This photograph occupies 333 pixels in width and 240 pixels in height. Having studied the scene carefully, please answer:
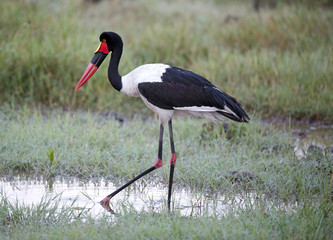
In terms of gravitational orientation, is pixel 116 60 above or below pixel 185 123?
above

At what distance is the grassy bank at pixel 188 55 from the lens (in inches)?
245

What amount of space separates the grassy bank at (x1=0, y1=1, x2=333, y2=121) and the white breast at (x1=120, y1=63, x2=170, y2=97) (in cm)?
214

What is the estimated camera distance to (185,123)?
18.2 ft

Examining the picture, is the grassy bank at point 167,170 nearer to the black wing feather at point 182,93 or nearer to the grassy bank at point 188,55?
the grassy bank at point 188,55

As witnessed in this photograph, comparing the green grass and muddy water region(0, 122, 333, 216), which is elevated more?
the green grass

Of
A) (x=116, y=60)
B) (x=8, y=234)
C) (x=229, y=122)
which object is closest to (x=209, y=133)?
(x=229, y=122)

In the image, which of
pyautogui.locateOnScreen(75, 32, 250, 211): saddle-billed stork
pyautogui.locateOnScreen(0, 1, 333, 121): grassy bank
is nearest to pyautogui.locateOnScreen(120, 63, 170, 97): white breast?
pyautogui.locateOnScreen(75, 32, 250, 211): saddle-billed stork

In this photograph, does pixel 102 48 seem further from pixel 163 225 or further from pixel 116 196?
pixel 163 225

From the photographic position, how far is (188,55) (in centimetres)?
736

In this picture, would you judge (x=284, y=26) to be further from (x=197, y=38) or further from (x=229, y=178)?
(x=229, y=178)

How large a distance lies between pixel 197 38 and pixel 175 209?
4.59 meters

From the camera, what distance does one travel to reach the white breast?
3978 mm

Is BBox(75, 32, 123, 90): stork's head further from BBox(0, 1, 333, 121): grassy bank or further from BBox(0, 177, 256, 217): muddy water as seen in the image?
BBox(0, 1, 333, 121): grassy bank

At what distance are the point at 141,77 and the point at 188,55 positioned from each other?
11.3 ft
